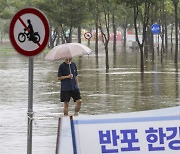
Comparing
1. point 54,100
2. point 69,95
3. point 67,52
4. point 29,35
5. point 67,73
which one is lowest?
point 54,100

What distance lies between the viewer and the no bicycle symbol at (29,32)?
9.98 m


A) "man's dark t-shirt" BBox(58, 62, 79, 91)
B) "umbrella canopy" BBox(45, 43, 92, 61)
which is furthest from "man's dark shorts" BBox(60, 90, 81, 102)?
"umbrella canopy" BBox(45, 43, 92, 61)

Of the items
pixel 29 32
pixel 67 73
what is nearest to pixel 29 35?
pixel 29 32

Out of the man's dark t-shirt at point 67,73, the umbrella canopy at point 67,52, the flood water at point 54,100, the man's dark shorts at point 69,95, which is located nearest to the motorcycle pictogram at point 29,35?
the flood water at point 54,100

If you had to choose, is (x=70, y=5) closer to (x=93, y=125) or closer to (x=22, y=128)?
(x=22, y=128)

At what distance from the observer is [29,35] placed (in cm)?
1000

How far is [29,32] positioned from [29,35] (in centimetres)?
4

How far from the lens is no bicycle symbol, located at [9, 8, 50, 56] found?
32.7 ft

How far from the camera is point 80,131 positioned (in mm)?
8031

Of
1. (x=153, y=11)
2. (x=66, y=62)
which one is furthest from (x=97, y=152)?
(x=153, y=11)

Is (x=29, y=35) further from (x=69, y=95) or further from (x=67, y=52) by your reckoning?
(x=69, y=95)

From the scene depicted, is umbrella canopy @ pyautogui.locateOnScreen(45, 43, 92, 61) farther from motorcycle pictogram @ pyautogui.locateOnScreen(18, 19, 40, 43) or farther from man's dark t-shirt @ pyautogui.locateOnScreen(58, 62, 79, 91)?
motorcycle pictogram @ pyautogui.locateOnScreen(18, 19, 40, 43)

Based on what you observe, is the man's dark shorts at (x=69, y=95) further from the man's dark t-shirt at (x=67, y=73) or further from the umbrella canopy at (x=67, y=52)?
the umbrella canopy at (x=67, y=52)

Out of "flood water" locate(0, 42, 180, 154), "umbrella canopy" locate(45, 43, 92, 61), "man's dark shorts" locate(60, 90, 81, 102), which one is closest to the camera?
"flood water" locate(0, 42, 180, 154)
